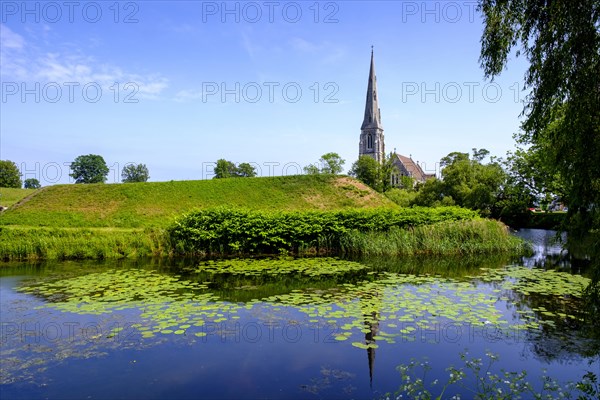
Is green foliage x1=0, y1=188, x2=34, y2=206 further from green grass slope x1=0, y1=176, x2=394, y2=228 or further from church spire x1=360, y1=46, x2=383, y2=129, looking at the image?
church spire x1=360, y1=46, x2=383, y2=129

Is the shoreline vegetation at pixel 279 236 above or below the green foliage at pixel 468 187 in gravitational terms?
below

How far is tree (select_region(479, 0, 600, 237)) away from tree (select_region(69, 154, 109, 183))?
3679 inches

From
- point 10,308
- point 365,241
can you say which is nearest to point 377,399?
point 10,308

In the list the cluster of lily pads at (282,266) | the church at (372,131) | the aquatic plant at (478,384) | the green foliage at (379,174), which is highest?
the church at (372,131)

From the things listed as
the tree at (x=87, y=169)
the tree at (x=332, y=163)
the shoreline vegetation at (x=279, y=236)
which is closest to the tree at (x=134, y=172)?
the tree at (x=87, y=169)

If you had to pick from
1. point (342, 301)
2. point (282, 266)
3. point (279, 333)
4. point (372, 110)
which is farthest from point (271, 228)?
point (372, 110)

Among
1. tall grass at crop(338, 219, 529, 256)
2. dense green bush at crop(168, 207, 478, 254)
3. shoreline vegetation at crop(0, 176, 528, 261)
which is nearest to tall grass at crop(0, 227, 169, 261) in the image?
shoreline vegetation at crop(0, 176, 528, 261)

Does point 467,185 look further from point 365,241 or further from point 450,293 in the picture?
point 450,293

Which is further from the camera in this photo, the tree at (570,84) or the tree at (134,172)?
the tree at (134,172)

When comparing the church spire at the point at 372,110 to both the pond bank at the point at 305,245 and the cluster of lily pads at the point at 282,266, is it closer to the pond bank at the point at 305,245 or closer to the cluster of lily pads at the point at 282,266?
the pond bank at the point at 305,245

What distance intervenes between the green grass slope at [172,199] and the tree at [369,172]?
1477 cm

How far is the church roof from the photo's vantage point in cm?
9353

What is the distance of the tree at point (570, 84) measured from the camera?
496 centimetres

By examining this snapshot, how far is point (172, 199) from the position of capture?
1447 inches
